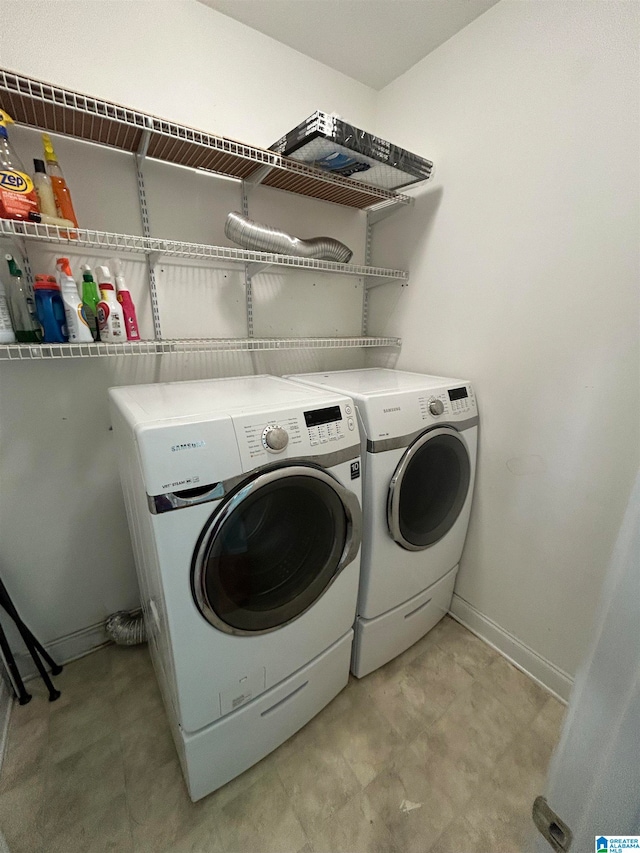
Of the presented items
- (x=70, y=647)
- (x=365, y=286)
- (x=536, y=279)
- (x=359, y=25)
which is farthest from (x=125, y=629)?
(x=359, y=25)

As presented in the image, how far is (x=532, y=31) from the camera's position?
1.19 metres

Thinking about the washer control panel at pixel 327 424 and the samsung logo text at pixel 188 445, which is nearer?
the samsung logo text at pixel 188 445

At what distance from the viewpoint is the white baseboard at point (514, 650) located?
1401 mm

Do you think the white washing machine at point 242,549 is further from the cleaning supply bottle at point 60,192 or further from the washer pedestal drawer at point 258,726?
the cleaning supply bottle at point 60,192

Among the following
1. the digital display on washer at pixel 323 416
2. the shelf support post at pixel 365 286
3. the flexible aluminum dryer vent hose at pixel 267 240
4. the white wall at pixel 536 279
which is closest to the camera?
the digital display on washer at pixel 323 416

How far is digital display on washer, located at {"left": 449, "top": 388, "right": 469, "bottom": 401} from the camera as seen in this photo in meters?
1.40

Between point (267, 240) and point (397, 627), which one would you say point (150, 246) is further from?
point (397, 627)

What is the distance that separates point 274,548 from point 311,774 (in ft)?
2.58

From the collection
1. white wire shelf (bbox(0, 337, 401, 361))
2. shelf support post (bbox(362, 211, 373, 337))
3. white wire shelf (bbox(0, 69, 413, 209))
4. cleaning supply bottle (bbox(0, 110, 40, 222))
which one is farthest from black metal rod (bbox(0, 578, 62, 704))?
shelf support post (bbox(362, 211, 373, 337))

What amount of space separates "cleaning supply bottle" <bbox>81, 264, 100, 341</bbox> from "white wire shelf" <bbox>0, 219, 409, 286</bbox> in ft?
0.35

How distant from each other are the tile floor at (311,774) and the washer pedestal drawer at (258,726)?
7cm

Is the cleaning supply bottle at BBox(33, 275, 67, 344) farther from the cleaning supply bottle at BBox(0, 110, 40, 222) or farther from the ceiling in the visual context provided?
the ceiling

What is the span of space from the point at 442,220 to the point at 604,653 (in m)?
1.71

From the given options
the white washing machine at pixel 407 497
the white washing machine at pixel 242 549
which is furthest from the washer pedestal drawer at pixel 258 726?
the white washing machine at pixel 407 497
